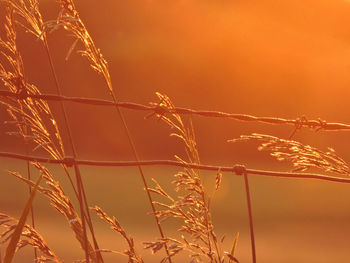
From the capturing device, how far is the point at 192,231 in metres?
1.68

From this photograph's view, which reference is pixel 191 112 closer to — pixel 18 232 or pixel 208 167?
pixel 208 167

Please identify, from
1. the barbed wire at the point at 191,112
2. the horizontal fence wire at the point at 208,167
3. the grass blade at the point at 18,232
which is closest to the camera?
the grass blade at the point at 18,232

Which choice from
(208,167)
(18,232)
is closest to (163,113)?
(208,167)

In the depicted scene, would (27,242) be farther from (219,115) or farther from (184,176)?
(219,115)

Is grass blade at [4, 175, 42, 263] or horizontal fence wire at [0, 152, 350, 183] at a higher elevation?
horizontal fence wire at [0, 152, 350, 183]

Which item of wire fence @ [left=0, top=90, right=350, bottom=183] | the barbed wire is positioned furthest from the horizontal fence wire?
the barbed wire

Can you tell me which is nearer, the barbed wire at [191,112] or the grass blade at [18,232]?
the grass blade at [18,232]

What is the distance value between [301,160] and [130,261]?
0.57 meters

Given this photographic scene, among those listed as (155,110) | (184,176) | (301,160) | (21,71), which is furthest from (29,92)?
(301,160)

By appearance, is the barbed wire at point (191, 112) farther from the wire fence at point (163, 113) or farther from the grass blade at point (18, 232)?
the grass blade at point (18, 232)

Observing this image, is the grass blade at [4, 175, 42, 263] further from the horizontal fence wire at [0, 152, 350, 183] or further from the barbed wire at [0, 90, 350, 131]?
the barbed wire at [0, 90, 350, 131]

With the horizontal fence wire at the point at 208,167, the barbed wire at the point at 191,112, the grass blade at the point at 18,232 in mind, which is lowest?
the grass blade at the point at 18,232

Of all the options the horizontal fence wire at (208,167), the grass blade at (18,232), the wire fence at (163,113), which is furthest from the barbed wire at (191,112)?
the grass blade at (18,232)

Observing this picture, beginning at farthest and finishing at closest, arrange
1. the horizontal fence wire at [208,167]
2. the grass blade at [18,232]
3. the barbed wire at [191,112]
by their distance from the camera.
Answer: the barbed wire at [191,112], the horizontal fence wire at [208,167], the grass blade at [18,232]
